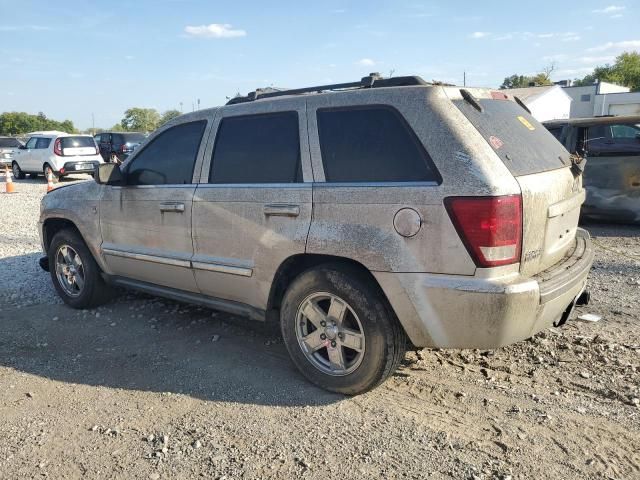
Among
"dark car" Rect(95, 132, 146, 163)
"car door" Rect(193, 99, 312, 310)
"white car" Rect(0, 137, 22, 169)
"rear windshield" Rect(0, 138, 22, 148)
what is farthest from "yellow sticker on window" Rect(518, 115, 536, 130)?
"rear windshield" Rect(0, 138, 22, 148)

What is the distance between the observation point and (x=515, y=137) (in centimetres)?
340

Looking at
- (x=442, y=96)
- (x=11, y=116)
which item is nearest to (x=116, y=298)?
(x=442, y=96)

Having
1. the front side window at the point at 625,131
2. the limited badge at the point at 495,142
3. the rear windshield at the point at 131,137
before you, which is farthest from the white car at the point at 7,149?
the limited badge at the point at 495,142

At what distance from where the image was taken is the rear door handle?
3.54 meters

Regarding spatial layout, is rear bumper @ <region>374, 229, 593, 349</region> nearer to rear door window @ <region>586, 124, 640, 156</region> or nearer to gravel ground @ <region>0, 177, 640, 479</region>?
gravel ground @ <region>0, 177, 640, 479</region>

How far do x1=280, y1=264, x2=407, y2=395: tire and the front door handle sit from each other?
1.20 meters

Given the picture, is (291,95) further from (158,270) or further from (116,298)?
(116,298)

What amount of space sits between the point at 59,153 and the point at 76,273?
14911mm

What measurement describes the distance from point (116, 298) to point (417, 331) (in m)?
3.68

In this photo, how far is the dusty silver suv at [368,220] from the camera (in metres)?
2.98

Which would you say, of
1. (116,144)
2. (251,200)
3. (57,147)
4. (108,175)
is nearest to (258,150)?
(251,200)

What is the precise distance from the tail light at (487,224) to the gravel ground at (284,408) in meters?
1.02

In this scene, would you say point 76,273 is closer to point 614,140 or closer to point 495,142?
point 495,142

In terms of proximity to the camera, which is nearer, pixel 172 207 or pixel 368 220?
pixel 368 220
